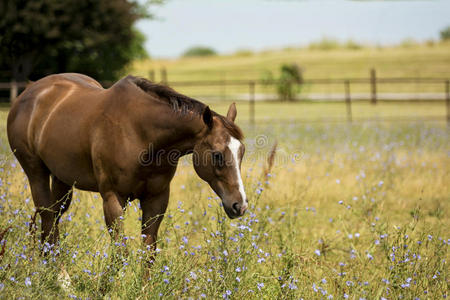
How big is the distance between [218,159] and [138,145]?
618mm

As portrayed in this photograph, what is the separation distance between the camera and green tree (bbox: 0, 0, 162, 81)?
24.1 metres

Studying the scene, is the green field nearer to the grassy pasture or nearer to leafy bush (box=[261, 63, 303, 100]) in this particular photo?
leafy bush (box=[261, 63, 303, 100])

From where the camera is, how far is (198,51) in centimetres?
12044

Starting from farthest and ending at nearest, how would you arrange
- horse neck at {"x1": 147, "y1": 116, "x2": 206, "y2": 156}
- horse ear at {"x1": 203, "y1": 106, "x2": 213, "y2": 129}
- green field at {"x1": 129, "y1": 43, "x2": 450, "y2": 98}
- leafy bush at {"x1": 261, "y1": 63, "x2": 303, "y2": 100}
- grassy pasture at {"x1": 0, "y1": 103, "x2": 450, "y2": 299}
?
green field at {"x1": 129, "y1": 43, "x2": 450, "y2": 98}
leafy bush at {"x1": 261, "y1": 63, "x2": 303, "y2": 100}
horse neck at {"x1": 147, "y1": 116, "x2": 206, "y2": 156}
horse ear at {"x1": 203, "y1": 106, "x2": 213, "y2": 129}
grassy pasture at {"x1": 0, "y1": 103, "x2": 450, "y2": 299}

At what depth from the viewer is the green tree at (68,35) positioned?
24125 millimetres

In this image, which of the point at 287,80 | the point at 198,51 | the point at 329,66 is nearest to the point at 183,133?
the point at 287,80

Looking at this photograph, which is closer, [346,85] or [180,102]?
[180,102]

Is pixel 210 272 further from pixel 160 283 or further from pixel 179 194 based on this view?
pixel 179 194

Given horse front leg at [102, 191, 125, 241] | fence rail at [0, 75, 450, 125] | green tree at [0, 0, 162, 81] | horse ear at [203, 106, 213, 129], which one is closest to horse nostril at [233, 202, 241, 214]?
horse ear at [203, 106, 213, 129]

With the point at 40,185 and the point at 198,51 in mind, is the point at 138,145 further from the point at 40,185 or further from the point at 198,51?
the point at 198,51

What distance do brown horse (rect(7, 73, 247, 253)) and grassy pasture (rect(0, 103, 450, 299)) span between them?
0.71ft

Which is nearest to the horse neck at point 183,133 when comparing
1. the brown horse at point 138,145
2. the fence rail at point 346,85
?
the brown horse at point 138,145

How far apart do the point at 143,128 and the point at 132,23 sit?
26.3 m

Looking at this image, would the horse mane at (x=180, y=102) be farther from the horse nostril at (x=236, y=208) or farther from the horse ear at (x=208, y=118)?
the horse nostril at (x=236, y=208)
